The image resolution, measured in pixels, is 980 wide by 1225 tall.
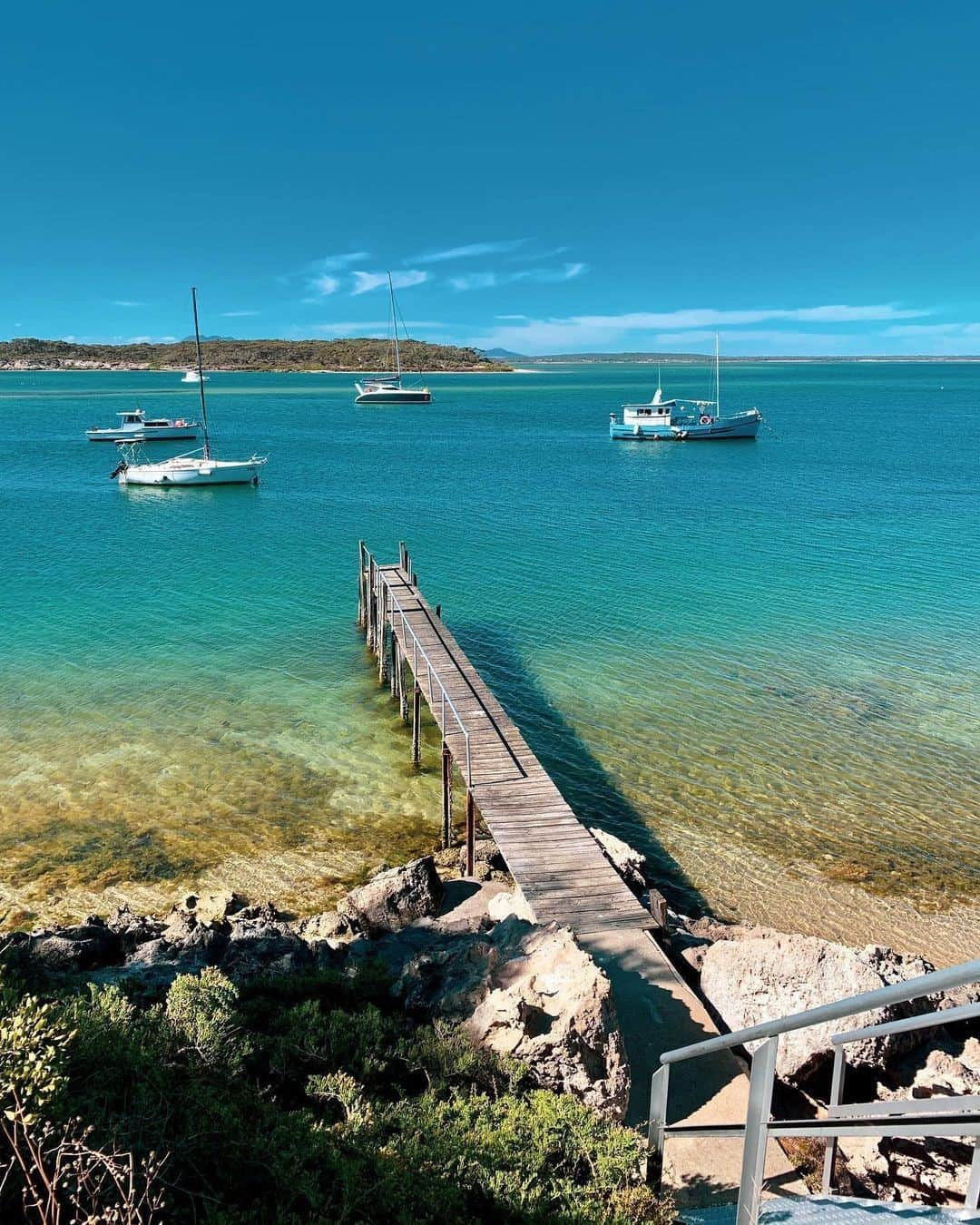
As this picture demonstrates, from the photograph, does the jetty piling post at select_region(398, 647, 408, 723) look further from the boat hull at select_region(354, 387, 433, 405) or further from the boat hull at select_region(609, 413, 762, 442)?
the boat hull at select_region(354, 387, 433, 405)

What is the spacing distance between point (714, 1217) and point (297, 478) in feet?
162

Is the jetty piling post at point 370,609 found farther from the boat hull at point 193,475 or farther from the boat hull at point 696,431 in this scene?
the boat hull at point 696,431

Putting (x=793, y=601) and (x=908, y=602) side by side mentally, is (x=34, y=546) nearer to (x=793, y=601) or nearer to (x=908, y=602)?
(x=793, y=601)

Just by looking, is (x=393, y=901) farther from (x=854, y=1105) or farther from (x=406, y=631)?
(x=406, y=631)

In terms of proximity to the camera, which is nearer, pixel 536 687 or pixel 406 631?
pixel 536 687

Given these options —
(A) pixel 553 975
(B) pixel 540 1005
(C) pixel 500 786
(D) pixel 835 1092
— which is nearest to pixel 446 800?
(C) pixel 500 786

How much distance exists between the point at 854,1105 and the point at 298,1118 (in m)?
3.77

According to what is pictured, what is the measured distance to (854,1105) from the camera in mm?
3094

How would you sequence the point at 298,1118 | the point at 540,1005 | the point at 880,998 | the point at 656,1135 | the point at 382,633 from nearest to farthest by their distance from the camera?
1. the point at 880,998
2. the point at 298,1118
3. the point at 656,1135
4. the point at 540,1005
5. the point at 382,633

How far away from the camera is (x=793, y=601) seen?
25.8 metres

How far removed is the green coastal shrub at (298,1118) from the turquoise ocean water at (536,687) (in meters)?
6.47

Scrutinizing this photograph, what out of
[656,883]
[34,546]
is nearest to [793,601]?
[656,883]

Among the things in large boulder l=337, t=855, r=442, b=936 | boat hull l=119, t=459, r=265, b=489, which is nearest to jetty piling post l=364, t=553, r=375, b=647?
large boulder l=337, t=855, r=442, b=936

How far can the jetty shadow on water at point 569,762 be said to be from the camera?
43.8 feet
